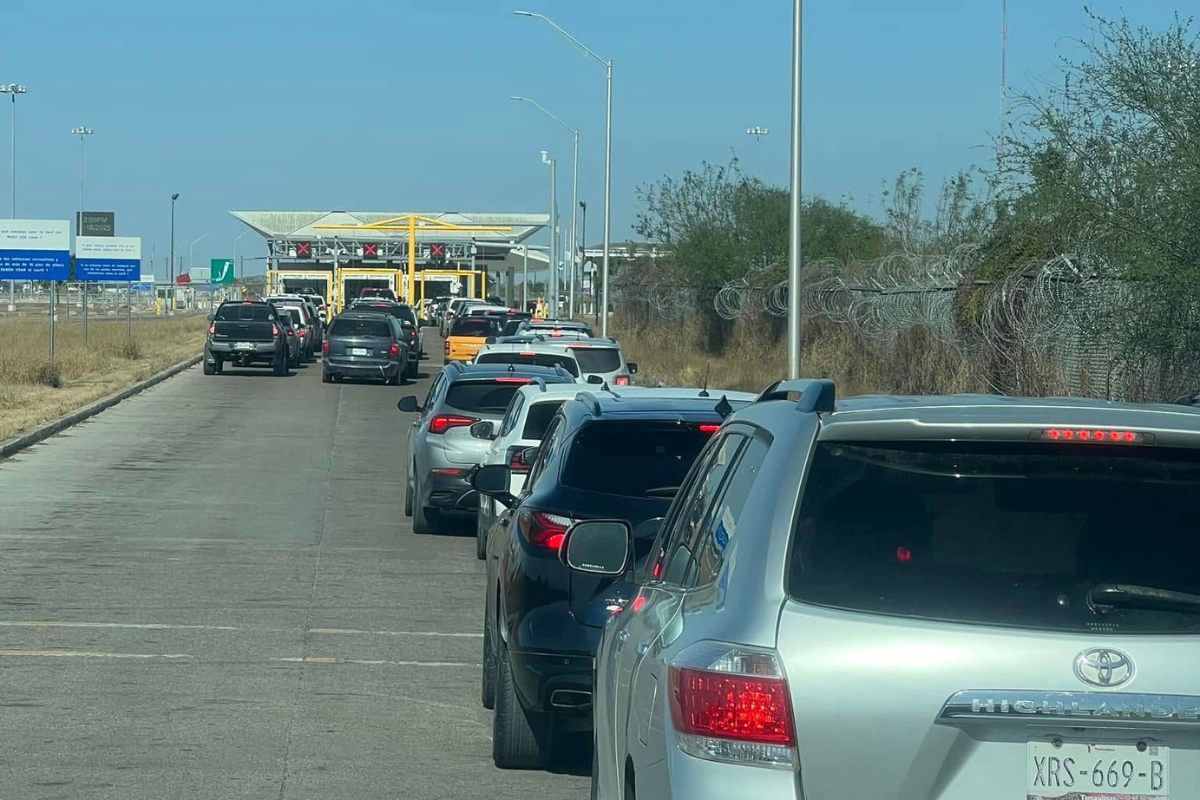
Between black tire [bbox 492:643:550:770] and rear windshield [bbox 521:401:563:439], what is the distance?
19.3 feet

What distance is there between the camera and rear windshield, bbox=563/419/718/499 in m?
7.73

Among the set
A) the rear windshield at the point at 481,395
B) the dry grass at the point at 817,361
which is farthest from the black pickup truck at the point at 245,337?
the rear windshield at the point at 481,395

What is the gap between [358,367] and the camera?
40.8 m

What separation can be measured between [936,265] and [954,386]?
220 centimetres

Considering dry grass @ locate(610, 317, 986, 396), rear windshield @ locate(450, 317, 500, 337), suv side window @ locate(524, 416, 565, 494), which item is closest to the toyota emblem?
suv side window @ locate(524, 416, 565, 494)

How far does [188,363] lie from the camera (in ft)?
162

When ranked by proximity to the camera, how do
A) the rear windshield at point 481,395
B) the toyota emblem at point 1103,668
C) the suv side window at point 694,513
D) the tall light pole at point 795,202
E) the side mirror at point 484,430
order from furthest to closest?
the tall light pole at point 795,202 < the rear windshield at point 481,395 < the side mirror at point 484,430 < the suv side window at point 694,513 < the toyota emblem at point 1103,668

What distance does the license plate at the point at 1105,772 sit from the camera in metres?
3.40

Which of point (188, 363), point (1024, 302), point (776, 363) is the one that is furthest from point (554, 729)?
point (188, 363)

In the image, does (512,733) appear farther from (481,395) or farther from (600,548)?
(481,395)

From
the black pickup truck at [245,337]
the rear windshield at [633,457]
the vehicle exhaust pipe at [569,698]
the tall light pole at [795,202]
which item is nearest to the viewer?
the vehicle exhaust pipe at [569,698]

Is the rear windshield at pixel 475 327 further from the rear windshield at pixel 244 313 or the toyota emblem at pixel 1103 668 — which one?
the toyota emblem at pixel 1103 668

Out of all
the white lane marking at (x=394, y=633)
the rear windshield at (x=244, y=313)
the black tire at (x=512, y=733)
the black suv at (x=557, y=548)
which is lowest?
the white lane marking at (x=394, y=633)

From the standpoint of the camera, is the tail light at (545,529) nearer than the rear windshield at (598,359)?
Yes
